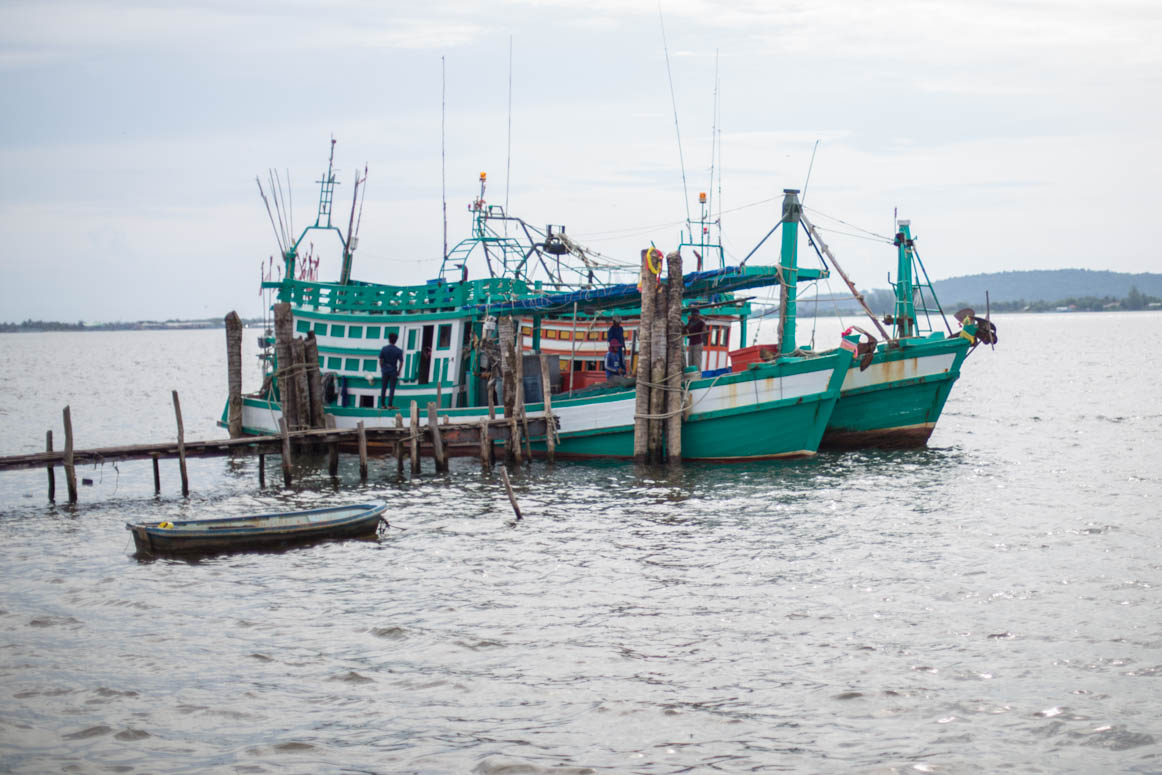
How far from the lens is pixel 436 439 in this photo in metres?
24.0

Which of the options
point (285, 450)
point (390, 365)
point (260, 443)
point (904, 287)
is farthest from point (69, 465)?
point (904, 287)

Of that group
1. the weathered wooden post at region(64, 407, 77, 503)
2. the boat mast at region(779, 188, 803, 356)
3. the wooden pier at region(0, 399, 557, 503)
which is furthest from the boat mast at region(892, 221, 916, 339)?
the weathered wooden post at region(64, 407, 77, 503)

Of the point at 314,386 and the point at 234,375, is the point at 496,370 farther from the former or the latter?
the point at 234,375

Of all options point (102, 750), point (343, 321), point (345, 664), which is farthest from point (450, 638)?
point (343, 321)

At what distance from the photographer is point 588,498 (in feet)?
69.2

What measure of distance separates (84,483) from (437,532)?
895cm

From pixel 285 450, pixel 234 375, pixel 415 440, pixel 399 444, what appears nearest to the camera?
pixel 285 450

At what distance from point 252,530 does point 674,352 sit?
405 inches

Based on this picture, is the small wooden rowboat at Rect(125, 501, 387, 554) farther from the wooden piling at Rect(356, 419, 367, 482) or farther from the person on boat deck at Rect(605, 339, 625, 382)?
the person on boat deck at Rect(605, 339, 625, 382)

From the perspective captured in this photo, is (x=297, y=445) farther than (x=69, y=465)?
Yes

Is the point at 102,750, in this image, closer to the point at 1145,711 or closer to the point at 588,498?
the point at 1145,711

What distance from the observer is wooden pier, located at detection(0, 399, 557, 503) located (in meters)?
21.0

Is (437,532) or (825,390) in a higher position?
(825,390)

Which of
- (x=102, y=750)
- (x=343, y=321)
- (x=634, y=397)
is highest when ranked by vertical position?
(x=343, y=321)
